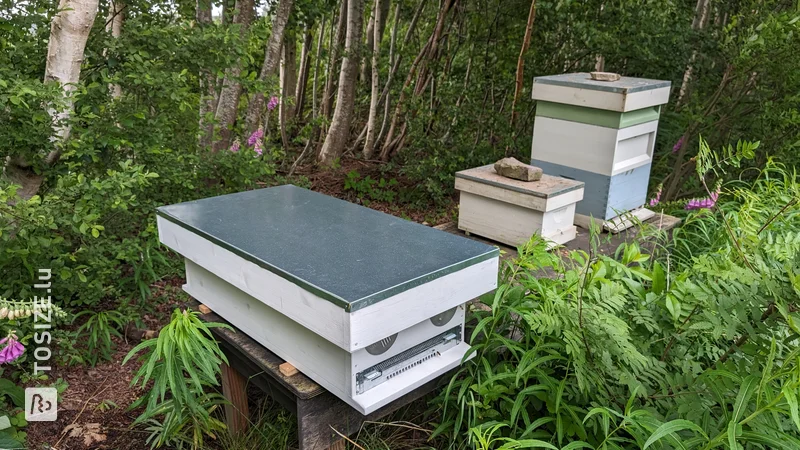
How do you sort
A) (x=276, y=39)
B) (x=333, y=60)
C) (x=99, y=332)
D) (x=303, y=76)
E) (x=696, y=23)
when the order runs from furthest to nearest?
(x=303, y=76) < (x=333, y=60) < (x=696, y=23) < (x=276, y=39) < (x=99, y=332)

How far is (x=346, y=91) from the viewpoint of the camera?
5359 mm

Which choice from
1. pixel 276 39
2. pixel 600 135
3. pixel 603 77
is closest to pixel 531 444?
pixel 600 135

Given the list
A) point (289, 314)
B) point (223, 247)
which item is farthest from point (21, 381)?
point (289, 314)

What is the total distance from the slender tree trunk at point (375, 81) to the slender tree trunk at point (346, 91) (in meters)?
0.25

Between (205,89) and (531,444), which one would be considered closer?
(531,444)

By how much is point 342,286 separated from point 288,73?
521cm

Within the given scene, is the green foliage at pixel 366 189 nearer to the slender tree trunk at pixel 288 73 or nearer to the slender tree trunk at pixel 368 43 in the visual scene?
the slender tree trunk at pixel 288 73

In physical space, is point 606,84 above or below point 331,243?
above

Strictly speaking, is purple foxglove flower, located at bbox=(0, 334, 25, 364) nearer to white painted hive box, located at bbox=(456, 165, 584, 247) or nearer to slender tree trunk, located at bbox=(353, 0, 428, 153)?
white painted hive box, located at bbox=(456, 165, 584, 247)

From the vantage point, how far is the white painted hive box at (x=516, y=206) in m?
2.47

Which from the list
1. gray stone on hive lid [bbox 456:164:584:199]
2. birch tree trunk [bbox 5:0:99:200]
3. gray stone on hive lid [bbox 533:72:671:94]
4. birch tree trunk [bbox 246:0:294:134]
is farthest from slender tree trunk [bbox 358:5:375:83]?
birch tree trunk [bbox 5:0:99:200]

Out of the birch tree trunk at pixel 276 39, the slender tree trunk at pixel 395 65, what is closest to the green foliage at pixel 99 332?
the birch tree trunk at pixel 276 39

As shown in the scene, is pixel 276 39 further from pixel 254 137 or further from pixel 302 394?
pixel 302 394

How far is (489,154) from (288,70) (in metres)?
2.43
